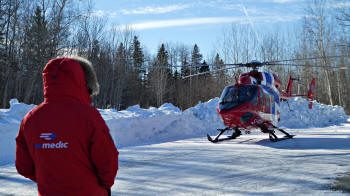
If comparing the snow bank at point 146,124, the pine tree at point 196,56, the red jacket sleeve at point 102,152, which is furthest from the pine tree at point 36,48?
the pine tree at point 196,56

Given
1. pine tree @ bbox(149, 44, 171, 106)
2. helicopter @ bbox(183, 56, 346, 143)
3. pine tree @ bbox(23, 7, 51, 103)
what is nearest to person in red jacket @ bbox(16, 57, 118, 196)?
helicopter @ bbox(183, 56, 346, 143)

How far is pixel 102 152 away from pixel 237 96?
1115cm

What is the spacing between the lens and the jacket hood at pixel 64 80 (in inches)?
119

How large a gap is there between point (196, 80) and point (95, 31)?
17200mm

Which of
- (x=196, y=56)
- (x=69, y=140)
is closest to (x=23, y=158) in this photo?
(x=69, y=140)

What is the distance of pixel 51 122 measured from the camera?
9.86 feet

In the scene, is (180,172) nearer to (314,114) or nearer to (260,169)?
(260,169)

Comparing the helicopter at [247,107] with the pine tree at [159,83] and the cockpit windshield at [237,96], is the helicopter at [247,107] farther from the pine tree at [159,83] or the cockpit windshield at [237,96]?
the pine tree at [159,83]

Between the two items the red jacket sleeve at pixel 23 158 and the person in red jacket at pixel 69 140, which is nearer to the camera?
the person in red jacket at pixel 69 140

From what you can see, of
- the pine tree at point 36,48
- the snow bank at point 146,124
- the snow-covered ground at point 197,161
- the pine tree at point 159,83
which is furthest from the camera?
the pine tree at point 159,83

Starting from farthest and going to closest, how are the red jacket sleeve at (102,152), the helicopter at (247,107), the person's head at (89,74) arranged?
the helicopter at (247,107) → the person's head at (89,74) → the red jacket sleeve at (102,152)

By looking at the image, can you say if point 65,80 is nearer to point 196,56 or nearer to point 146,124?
point 146,124

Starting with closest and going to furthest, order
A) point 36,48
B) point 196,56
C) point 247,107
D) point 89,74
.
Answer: point 89,74
point 247,107
point 36,48
point 196,56

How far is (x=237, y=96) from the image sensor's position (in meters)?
13.8
